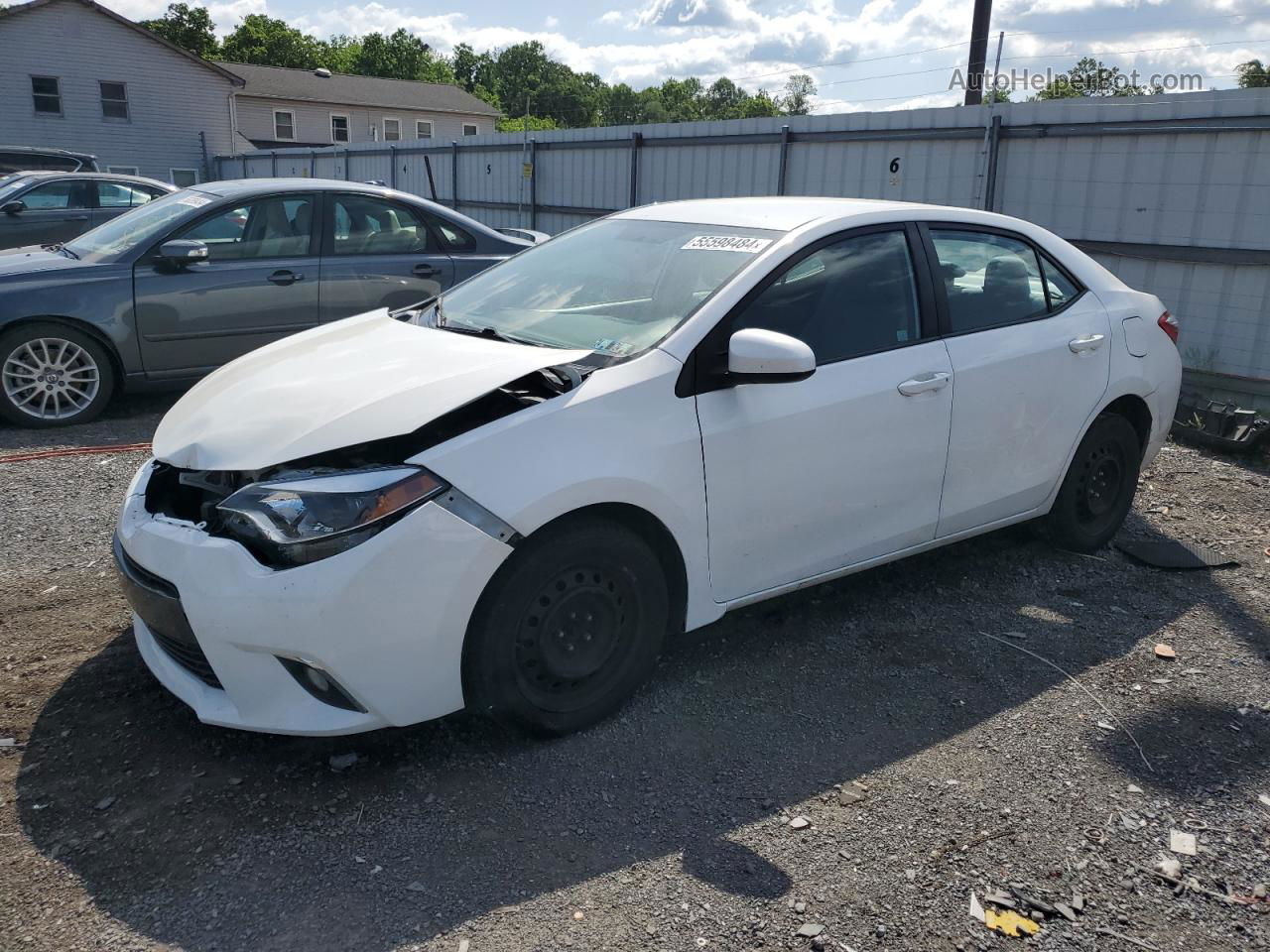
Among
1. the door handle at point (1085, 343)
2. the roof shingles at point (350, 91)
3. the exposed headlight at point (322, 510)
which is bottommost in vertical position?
the exposed headlight at point (322, 510)

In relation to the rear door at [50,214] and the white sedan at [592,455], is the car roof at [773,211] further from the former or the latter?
the rear door at [50,214]

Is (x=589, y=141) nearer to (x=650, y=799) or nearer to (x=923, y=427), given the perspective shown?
(x=923, y=427)

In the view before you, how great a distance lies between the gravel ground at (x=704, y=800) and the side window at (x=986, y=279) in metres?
1.30

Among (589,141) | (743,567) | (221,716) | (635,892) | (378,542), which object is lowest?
(635,892)

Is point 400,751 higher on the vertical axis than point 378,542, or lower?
lower

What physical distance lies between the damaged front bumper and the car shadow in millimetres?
269

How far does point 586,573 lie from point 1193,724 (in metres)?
2.24

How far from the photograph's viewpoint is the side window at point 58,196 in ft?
38.7

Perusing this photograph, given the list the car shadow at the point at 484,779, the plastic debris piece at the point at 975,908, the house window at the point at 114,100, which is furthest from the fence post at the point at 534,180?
the house window at the point at 114,100

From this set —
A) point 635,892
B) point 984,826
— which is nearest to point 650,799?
point 635,892

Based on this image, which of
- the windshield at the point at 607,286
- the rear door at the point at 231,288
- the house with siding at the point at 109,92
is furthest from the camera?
the house with siding at the point at 109,92

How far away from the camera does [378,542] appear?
9.37 ft

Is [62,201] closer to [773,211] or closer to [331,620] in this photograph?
[773,211]

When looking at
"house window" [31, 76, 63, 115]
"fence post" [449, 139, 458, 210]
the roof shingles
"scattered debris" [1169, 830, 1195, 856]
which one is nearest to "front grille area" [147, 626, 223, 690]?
"scattered debris" [1169, 830, 1195, 856]
